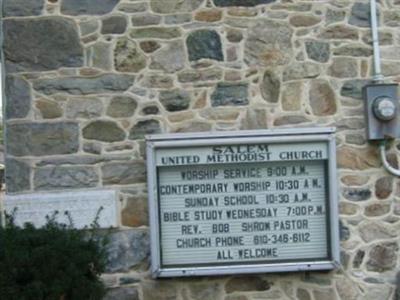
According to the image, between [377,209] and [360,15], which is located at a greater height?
[360,15]

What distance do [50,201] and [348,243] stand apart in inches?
104

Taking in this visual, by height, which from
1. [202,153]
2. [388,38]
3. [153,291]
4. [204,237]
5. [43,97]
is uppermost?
[388,38]

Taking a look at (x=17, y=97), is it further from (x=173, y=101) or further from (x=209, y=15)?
(x=209, y=15)

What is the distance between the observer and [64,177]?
631 centimetres

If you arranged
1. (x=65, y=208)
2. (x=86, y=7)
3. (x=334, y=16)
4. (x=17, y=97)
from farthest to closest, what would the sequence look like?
(x=334, y=16), (x=86, y=7), (x=17, y=97), (x=65, y=208)

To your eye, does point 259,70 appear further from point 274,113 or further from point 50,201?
point 50,201

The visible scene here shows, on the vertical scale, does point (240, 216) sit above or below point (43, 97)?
below

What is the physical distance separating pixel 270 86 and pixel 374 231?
62.7 inches

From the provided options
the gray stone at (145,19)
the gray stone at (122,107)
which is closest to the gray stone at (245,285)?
the gray stone at (122,107)

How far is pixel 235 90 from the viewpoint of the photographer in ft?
21.1

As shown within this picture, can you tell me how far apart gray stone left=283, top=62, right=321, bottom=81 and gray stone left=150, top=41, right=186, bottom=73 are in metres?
0.94

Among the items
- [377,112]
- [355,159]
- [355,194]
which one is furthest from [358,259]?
[377,112]

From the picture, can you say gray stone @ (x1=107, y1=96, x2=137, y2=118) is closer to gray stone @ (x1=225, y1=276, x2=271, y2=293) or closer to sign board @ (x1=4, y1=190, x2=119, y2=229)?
sign board @ (x1=4, y1=190, x2=119, y2=229)

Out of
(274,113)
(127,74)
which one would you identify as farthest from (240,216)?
(127,74)
